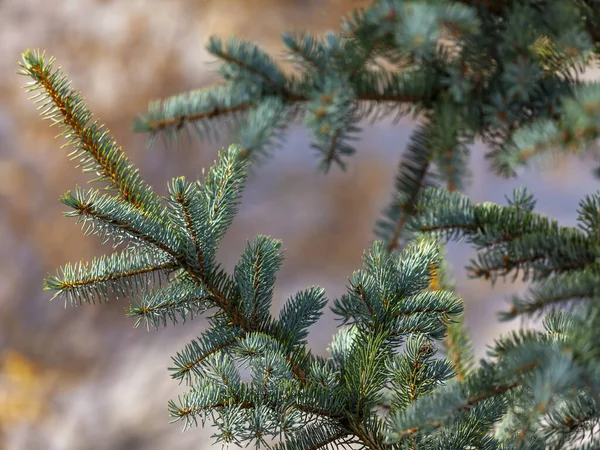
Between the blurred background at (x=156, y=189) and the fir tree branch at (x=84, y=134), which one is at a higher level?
the blurred background at (x=156, y=189)

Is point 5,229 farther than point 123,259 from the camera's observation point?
Yes

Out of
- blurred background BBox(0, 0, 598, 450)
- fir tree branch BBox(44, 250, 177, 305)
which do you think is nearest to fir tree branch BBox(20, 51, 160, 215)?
fir tree branch BBox(44, 250, 177, 305)

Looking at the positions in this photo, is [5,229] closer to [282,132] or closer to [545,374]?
[282,132]

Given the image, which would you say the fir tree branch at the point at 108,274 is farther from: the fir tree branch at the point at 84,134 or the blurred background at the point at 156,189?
the blurred background at the point at 156,189

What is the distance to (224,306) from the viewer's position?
0.45 meters

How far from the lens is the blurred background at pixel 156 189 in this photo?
70.0 inches

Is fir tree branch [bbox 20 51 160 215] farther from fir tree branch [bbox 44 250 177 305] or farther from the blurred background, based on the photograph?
the blurred background

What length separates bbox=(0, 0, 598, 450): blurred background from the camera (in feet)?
5.83

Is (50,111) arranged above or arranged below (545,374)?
above

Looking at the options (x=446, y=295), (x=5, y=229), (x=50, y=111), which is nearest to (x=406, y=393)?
(x=446, y=295)

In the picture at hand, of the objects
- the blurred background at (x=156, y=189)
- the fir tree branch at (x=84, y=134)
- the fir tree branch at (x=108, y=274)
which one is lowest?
the fir tree branch at (x=108, y=274)

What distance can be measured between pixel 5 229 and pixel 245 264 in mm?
1682

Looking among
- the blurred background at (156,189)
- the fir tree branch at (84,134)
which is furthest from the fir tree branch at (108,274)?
the blurred background at (156,189)

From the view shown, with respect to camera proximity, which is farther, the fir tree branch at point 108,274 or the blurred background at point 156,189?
the blurred background at point 156,189
